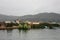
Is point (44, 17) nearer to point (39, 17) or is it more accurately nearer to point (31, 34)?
point (39, 17)

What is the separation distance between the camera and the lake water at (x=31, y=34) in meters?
2.44

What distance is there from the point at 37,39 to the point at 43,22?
290 mm

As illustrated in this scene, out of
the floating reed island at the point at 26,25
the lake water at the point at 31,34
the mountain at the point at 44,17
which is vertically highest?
the mountain at the point at 44,17

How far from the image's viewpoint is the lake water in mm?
2441

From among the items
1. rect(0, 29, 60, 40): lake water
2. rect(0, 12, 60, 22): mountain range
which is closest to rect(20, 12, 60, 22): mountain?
rect(0, 12, 60, 22): mountain range

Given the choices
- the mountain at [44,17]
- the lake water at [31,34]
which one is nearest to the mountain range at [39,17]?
the mountain at [44,17]

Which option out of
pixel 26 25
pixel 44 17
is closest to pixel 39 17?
pixel 44 17

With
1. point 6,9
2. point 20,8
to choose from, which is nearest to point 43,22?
point 20,8

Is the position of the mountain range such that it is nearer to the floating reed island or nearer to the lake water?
the floating reed island

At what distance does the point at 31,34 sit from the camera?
247 cm

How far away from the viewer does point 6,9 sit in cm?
246

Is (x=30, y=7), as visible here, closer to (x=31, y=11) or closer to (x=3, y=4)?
(x=31, y=11)

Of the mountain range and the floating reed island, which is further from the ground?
the mountain range

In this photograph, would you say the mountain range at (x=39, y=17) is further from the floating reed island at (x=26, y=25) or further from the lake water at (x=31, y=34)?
the lake water at (x=31, y=34)
